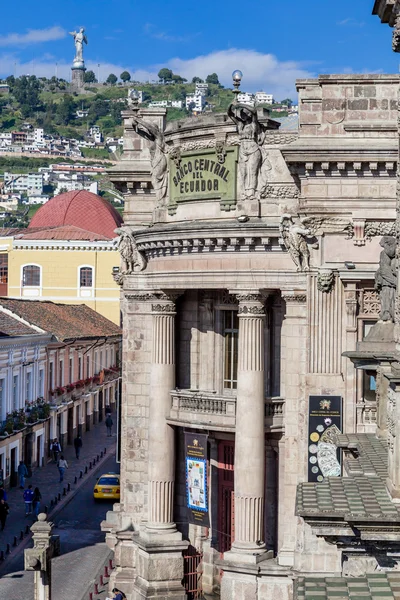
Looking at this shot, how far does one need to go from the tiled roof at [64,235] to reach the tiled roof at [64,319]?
4939 millimetres

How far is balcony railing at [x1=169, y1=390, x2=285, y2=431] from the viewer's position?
121 feet

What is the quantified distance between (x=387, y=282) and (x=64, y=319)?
57154mm

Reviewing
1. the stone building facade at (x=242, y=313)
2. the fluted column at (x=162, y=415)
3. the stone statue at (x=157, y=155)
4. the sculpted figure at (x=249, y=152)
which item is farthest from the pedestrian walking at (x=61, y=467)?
the sculpted figure at (x=249, y=152)

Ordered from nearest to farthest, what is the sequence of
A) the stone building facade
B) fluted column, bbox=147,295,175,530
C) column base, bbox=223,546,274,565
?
the stone building facade, column base, bbox=223,546,274,565, fluted column, bbox=147,295,175,530

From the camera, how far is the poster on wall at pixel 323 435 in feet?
113

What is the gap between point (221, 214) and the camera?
3759 centimetres

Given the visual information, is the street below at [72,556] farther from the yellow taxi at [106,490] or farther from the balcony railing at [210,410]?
the balcony railing at [210,410]

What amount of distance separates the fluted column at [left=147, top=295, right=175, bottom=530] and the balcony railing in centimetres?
38

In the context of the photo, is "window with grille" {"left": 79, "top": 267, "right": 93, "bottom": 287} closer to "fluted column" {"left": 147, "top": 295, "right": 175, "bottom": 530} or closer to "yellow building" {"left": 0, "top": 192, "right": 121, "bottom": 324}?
"yellow building" {"left": 0, "top": 192, "right": 121, "bottom": 324}

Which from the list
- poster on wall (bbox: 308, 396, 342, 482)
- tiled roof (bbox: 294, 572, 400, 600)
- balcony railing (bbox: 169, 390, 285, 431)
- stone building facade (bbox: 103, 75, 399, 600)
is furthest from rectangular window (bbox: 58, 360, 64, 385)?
tiled roof (bbox: 294, 572, 400, 600)

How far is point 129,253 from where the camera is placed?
40062 millimetres

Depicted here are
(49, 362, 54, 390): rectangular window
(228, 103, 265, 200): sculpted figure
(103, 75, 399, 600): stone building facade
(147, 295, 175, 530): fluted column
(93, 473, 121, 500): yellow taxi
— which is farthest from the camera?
(49, 362, 54, 390): rectangular window

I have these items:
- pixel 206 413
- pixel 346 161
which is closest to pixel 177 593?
pixel 206 413

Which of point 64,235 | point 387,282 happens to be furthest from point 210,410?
point 64,235
